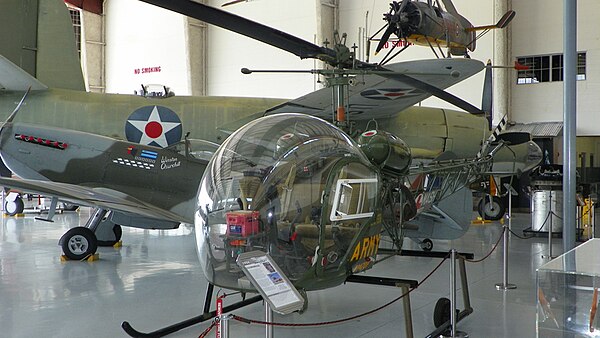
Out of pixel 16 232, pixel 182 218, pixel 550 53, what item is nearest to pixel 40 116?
pixel 16 232

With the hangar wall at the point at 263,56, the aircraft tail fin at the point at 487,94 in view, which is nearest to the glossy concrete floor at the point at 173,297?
the aircraft tail fin at the point at 487,94

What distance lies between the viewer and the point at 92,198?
682cm

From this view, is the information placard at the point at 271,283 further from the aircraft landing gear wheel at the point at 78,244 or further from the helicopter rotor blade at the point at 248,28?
the aircraft landing gear wheel at the point at 78,244

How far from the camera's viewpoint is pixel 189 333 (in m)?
4.48

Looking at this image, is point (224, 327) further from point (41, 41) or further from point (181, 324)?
point (41, 41)

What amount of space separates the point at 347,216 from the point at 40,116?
8038mm

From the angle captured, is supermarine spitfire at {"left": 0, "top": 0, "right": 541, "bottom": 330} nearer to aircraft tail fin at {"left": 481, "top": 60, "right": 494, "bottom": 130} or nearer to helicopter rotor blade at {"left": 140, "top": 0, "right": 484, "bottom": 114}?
helicopter rotor blade at {"left": 140, "top": 0, "right": 484, "bottom": 114}

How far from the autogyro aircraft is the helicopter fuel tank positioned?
7.20 metres

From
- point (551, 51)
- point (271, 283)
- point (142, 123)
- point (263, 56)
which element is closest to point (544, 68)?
point (551, 51)

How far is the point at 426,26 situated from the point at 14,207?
35.3 ft

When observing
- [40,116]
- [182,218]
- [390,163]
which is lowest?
[182,218]

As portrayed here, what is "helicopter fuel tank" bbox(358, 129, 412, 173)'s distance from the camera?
14.2 ft

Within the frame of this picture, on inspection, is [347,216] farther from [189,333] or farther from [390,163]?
[189,333]

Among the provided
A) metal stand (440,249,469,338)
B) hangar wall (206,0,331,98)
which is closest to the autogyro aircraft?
hangar wall (206,0,331,98)
